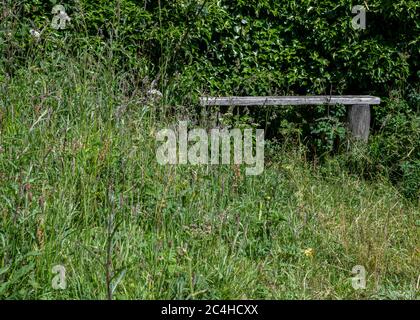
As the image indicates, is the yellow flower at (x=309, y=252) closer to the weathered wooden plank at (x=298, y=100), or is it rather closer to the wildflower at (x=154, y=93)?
the wildflower at (x=154, y=93)

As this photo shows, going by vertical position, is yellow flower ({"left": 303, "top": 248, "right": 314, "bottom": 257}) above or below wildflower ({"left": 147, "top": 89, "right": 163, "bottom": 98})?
below

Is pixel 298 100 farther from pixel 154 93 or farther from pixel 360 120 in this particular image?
pixel 154 93

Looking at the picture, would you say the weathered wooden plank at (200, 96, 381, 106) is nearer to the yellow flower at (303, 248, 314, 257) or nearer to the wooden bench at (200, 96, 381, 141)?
the wooden bench at (200, 96, 381, 141)

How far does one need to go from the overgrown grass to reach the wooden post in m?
1.60

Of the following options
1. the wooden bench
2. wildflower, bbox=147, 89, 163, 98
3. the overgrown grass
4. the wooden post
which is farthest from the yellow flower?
Answer: the wooden post

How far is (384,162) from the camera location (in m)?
7.02

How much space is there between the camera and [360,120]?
7527mm

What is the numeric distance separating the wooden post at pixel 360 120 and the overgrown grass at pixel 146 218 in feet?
5.24

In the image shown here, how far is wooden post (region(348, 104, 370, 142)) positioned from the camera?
24.7 feet

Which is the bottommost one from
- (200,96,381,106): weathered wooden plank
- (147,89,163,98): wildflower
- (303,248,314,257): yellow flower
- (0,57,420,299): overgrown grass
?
(303,248,314,257): yellow flower

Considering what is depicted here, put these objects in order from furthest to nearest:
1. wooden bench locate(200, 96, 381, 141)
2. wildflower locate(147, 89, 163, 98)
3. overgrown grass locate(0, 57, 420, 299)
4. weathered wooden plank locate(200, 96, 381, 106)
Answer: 1. wooden bench locate(200, 96, 381, 141)
2. weathered wooden plank locate(200, 96, 381, 106)
3. wildflower locate(147, 89, 163, 98)
4. overgrown grass locate(0, 57, 420, 299)

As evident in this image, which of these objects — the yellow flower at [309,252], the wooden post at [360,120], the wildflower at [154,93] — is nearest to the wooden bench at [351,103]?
the wooden post at [360,120]

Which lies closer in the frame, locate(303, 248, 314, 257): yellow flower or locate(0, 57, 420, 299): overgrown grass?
locate(0, 57, 420, 299): overgrown grass

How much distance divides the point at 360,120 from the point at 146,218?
3.68 meters
